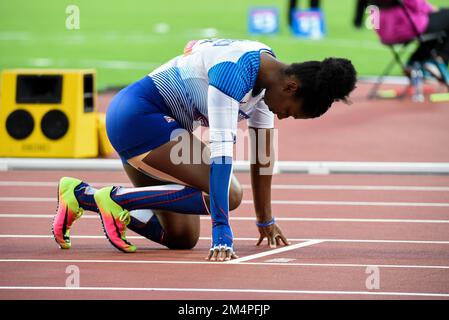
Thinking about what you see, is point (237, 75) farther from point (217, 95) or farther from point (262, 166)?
point (262, 166)

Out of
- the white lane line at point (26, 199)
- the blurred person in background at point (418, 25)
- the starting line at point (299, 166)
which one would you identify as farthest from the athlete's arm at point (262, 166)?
the blurred person in background at point (418, 25)

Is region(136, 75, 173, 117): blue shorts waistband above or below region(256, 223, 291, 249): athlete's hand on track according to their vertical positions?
above

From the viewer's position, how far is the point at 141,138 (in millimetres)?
5727

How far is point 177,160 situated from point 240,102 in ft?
1.53

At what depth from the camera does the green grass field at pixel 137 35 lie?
623 inches

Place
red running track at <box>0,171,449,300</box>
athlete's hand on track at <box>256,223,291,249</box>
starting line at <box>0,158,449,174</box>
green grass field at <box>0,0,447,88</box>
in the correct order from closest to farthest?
1. red running track at <box>0,171,449,300</box>
2. athlete's hand on track at <box>256,223,291,249</box>
3. starting line at <box>0,158,449,174</box>
4. green grass field at <box>0,0,447,88</box>

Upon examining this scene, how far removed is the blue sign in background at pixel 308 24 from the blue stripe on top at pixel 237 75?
41.1 ft

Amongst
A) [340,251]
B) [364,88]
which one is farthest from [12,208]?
[364,88]

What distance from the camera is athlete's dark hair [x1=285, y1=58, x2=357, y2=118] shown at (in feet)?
17.5

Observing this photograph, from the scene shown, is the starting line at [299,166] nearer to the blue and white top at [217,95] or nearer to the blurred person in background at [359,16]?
the blue and white top at [217,95]

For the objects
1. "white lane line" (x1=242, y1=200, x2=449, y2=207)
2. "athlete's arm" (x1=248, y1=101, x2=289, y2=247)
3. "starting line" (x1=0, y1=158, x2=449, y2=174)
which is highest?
"athlete's arm" (x1=248, y1=101, x2=289, y2=247)

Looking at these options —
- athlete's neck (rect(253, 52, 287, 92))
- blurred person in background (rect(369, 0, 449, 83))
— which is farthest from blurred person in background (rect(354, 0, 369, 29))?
athlete's neck (rect(253, 52, 287, 92))

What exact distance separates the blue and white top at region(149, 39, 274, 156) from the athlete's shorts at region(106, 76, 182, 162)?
0.06 meters

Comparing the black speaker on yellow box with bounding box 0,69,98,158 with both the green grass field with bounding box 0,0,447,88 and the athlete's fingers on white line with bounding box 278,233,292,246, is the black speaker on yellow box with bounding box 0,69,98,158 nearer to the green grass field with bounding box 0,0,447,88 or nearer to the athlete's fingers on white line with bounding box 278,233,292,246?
the athlete's fingers on white line with bounding box 278,233,292,246
